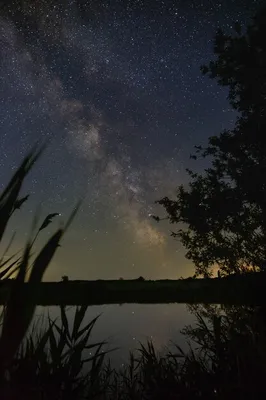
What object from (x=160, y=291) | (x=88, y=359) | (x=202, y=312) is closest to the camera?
(x=88, y=359)

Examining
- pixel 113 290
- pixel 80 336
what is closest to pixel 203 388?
pixel 113 290

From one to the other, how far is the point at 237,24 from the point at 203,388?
15.0m

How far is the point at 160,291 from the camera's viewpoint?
5898mm

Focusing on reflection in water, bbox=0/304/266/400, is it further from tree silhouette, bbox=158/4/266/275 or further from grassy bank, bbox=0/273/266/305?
tree silhouette, bbox=158/4/266/275

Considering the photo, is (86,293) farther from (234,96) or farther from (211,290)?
(234,96)

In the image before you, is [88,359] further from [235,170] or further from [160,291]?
[235,170]

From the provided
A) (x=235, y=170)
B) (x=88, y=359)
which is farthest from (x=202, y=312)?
(x=88, y=359)

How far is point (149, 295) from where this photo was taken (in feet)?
19.1

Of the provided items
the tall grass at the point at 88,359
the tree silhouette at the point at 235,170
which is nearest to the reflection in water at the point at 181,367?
the tall grass at the point at 88,359

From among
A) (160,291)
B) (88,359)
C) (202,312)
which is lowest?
(88,359)

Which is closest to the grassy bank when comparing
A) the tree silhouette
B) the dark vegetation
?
the dark vegetation

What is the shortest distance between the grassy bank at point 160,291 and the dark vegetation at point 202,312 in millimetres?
31

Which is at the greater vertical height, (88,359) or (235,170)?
(235,170)

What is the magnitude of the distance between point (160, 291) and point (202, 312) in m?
10.8
